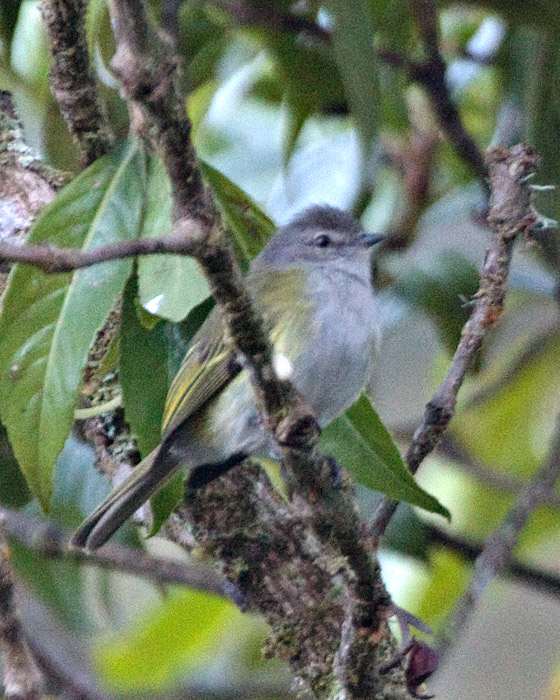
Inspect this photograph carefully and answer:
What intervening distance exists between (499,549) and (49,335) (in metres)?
1.58

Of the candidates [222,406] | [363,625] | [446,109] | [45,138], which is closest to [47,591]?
[222,406]

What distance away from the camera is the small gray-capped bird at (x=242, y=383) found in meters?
2.75

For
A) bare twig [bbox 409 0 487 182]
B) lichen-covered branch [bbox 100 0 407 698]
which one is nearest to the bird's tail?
lichen-covered branch [bbox 100 0 407 698]

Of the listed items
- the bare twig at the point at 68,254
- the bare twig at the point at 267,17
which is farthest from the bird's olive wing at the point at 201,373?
the bare twig at the point at 267,17

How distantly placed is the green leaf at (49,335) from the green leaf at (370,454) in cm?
75

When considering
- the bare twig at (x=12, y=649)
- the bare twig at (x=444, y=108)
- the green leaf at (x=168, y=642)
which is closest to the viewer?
the bare twig at (x=12, y=649)

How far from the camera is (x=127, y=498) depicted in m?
2.80

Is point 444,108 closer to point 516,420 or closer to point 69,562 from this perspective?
point 516,420

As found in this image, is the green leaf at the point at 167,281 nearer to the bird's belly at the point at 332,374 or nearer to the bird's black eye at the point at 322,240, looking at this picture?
the bird's belly at the point at 332,374

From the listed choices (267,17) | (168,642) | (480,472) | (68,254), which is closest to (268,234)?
(267,17)

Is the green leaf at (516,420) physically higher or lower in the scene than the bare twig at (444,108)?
lower

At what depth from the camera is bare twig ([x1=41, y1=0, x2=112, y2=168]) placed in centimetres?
279

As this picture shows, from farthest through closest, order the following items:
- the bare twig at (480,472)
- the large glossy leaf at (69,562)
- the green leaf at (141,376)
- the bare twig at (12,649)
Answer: the bare twig at (480,472)
the large glossy leaf at (69,562)
the green leaf at (141,376)
the bare twig at (12,649)

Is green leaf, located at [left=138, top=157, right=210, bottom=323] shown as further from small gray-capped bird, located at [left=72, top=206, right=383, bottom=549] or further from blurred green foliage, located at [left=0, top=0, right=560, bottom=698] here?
small gray-capped bird, located at [left=72, top=206, right=383, bottom=549]
